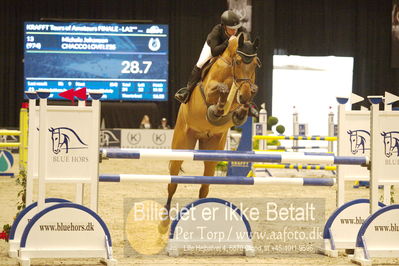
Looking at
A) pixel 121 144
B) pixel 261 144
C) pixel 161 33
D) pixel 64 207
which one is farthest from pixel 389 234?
pixel 161 33

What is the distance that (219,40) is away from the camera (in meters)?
4.67

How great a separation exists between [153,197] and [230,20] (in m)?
2.76

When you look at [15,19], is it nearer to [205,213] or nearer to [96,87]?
[96,87]

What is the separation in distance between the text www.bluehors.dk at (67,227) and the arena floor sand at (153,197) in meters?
0.26

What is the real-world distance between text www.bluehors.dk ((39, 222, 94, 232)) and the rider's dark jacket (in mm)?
1691

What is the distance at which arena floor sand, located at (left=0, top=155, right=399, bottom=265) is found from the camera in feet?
11.9

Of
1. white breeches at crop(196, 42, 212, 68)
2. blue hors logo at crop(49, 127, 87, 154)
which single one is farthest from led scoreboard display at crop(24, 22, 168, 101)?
blue hors logo at crop(49, 127, 87, 154)

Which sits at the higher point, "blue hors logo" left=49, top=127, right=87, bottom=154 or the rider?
the rider

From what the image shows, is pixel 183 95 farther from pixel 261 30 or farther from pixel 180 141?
pixel 261 30

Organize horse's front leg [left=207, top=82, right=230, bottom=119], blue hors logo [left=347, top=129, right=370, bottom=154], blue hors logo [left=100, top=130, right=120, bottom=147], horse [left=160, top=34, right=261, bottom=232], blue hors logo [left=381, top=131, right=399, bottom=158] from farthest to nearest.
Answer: blue hors logo [left=100, top=130, right=120, bottom=147]
horse's front leg [left=207, top=82, right=230, bottom=119]
horse [left=160, top=34, right=261, bottom=232]
blue hors logo [left=347, top=129, right=370, bottom=154]
blue hors logo [left=381, top=131, right=399, bottom=158]

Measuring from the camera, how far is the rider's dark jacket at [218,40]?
458cm

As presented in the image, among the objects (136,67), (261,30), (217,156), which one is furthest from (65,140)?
(261,30)

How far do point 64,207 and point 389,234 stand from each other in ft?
5.66

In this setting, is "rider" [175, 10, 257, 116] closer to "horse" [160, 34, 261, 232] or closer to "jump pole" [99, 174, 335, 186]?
"horse" [160, 34, 261, 232]
